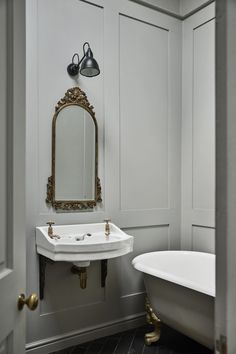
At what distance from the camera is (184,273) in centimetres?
291

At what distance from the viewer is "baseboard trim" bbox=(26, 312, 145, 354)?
2516 mm

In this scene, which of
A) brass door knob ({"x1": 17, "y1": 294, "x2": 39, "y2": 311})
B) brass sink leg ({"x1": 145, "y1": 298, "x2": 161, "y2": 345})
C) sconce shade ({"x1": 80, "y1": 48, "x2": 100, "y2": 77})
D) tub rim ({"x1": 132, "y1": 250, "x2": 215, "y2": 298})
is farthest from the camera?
brass sink leg ({"x1": 145, "y1": 298, "x2": 161, "y2": 345})

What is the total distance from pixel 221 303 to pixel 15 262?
0.63 meters

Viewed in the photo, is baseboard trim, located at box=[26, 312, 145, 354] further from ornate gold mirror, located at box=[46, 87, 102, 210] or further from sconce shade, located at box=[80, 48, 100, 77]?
sconce shade, located at box=[80, 48, 100, 77]

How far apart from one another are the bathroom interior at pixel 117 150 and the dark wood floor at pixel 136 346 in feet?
0.09

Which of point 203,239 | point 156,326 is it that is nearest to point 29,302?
point 156,326

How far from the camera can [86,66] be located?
8.07 ft

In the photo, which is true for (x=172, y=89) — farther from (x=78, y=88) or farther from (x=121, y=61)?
(x=78, y=88)

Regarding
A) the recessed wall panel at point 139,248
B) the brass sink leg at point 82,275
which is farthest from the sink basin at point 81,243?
the recessed wall panel at point 139,248

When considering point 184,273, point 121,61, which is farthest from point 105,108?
point 184,273

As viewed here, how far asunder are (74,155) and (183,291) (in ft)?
4.33

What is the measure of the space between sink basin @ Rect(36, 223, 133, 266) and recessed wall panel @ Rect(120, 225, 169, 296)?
1.23ft

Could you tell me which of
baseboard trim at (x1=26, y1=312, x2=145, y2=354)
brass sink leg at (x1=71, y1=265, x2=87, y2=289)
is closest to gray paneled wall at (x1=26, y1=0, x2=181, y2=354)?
baseboard trim at (x1=26, y1=312, x2=145, y2=354)
